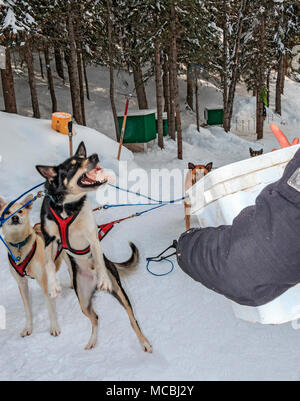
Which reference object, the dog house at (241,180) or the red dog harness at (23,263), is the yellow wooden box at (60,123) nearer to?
the red dog harness at (23,263)

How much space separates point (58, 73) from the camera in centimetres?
2816

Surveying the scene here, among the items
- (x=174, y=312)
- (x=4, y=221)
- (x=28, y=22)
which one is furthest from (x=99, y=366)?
(x=28, y=22)

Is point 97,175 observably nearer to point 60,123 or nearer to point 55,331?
point 55,331

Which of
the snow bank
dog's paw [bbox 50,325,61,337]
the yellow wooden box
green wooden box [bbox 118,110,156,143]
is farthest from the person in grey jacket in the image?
green wooden box [bbox 118,110,156,143]

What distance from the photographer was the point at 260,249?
69 cm

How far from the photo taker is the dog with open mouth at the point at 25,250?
3475 millimetres

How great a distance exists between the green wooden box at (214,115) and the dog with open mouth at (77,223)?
21.0 meters

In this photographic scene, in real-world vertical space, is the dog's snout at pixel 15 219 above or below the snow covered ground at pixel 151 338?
above

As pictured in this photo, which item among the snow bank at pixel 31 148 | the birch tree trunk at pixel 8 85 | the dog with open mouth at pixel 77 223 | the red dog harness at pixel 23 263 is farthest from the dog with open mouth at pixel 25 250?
the birch tree trunk at pixel 8 85

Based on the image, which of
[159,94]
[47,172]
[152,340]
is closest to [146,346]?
[152,340]

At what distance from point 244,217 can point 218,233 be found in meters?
0.11

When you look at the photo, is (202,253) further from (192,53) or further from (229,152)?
(192,53)

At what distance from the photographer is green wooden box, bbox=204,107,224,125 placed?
2247cm
